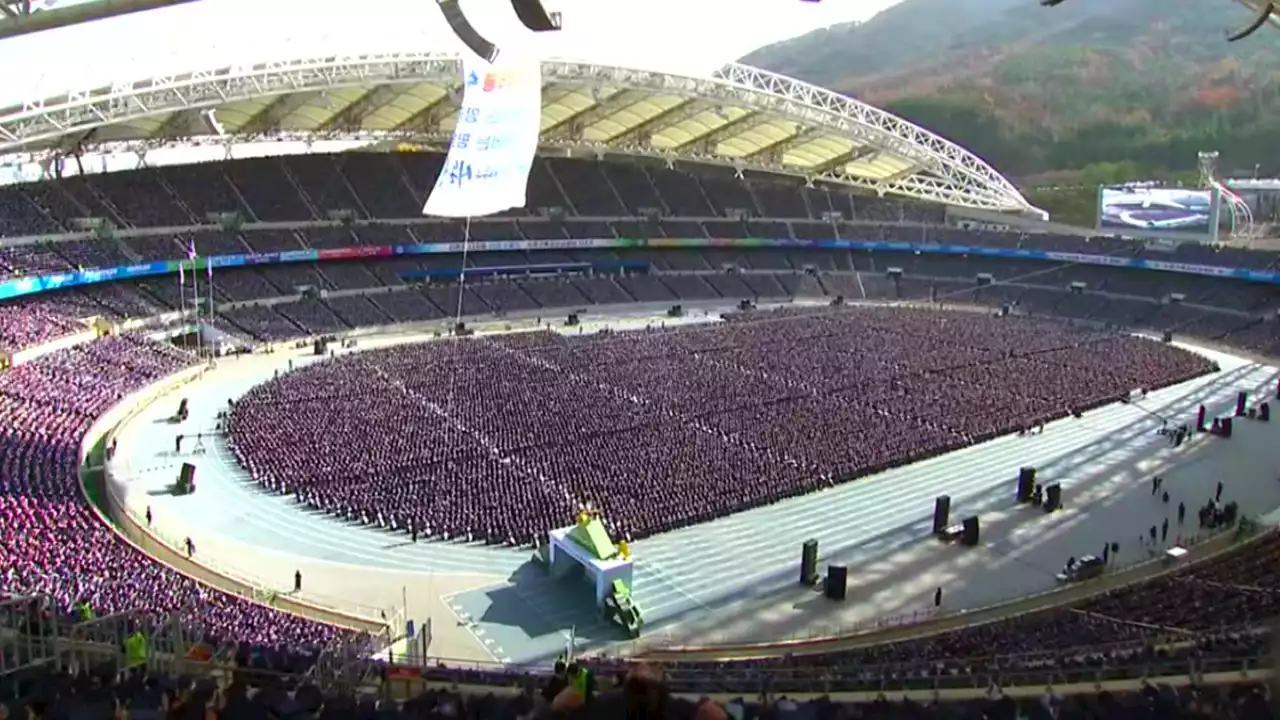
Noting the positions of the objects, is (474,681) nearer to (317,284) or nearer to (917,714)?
(917,714)

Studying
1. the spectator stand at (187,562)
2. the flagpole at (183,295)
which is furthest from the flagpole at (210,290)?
the spectator stand at (187,562)

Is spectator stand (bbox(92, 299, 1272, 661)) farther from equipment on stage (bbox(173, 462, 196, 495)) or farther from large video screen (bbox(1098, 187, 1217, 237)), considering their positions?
large video screen (bbox(1098, 187, 1217, 237))

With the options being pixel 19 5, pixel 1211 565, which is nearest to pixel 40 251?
pixel 19 5

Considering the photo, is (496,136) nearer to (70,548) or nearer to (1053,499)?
(70,548)

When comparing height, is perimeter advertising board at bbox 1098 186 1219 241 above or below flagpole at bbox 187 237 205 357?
above

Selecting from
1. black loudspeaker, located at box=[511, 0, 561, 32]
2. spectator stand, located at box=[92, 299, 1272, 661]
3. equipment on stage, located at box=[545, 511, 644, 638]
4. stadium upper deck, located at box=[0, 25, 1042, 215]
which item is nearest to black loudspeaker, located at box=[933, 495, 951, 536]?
spectator stand, located at box=[92, 299, 1272, 661]

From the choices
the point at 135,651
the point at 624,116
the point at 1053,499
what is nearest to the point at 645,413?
the point at 1053,499
